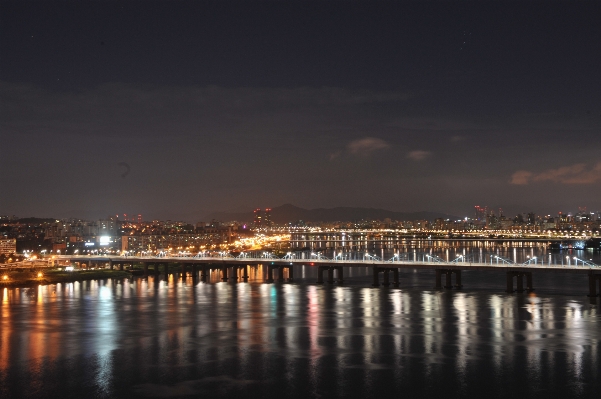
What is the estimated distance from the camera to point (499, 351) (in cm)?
2583

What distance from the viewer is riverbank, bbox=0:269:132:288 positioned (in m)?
58.1

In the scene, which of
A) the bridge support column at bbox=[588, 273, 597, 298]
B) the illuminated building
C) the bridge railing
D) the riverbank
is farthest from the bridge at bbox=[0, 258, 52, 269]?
the bridge support column at bbox=[588, 273, 597, 298]

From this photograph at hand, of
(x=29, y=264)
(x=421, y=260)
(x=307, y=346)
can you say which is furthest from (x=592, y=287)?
(x=29, y=264)

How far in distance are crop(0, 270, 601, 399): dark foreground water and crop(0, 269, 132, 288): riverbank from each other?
44.3ft

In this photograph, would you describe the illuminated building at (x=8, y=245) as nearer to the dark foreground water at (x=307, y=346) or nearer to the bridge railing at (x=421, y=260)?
the bridge railing at (x=421, y=260)

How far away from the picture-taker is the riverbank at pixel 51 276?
2287 inches

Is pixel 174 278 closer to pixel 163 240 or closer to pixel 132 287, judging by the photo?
pixel 132 287

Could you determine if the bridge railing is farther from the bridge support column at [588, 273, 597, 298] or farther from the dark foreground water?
the dark foreground water

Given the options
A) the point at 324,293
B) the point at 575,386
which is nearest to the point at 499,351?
the point at 575,386

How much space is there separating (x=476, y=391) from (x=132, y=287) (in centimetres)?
4036

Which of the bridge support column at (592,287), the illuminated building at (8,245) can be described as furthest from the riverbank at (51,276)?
the illuminated building at (8,245)

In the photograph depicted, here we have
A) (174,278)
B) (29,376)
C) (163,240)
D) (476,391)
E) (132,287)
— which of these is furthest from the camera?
(163,240)

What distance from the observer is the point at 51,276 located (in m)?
62.7

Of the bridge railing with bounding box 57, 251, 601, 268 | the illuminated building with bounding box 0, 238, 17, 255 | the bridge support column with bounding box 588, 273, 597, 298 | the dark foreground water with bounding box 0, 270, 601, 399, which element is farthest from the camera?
the illuminated building with bounding box 0, 238, 17, 255
